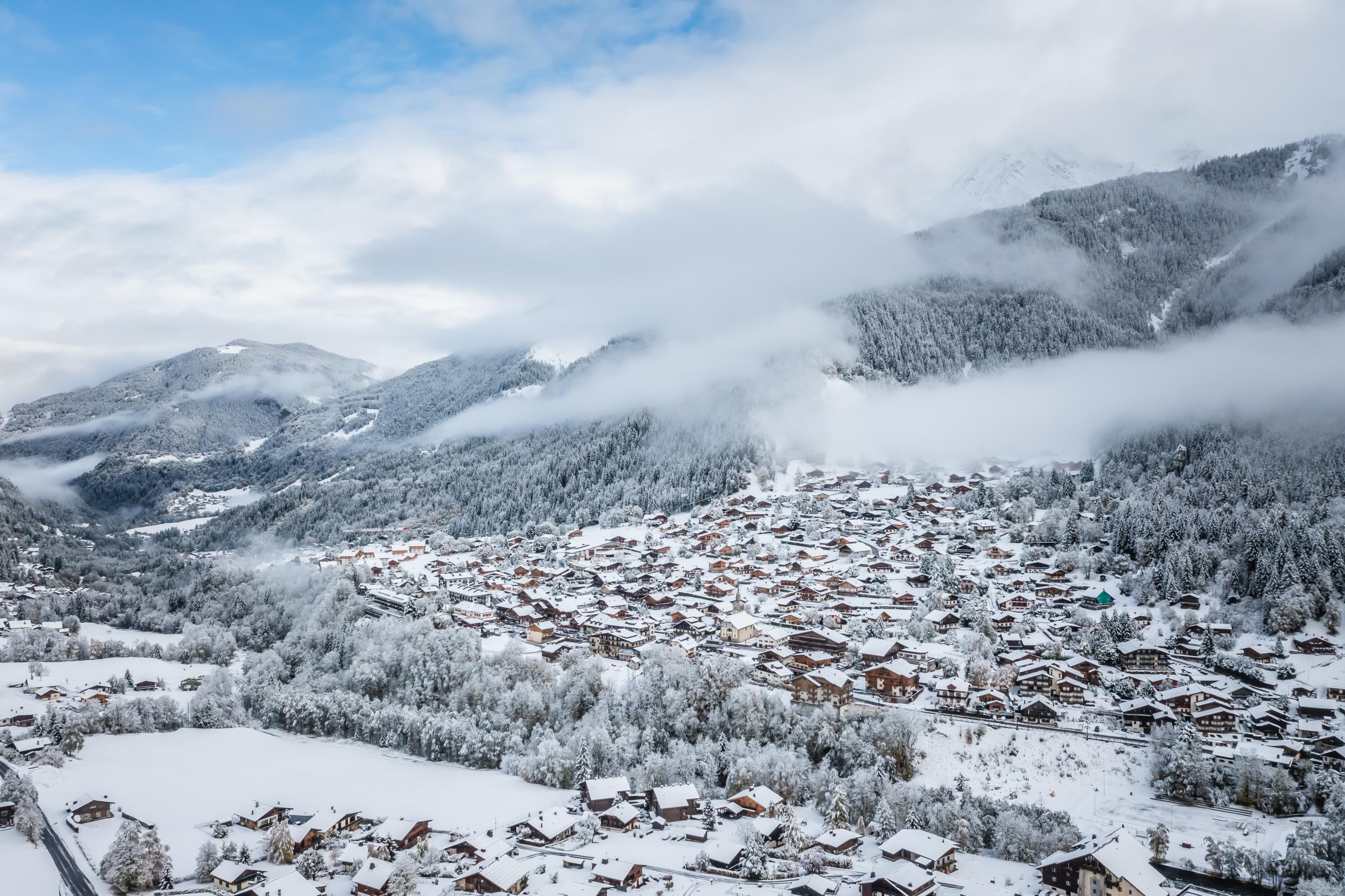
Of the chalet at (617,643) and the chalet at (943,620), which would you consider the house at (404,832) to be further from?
the chalet at (943,620)

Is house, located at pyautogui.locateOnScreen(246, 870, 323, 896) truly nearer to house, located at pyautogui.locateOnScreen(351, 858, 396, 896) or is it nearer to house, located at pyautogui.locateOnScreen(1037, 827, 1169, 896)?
house, located at pyautogui.locateOnScreen(351, 858, 396, 896)

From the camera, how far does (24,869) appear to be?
32750 millimetres

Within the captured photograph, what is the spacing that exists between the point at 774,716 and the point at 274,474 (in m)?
151

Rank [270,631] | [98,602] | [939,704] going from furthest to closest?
[98,602], [270,631], [939,704]

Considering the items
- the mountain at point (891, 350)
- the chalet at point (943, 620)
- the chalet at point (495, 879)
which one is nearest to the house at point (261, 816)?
the chalet at point (495, 879)

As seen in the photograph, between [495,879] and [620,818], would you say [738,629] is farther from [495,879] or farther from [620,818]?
[495,879]

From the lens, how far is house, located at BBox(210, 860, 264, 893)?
3180cm

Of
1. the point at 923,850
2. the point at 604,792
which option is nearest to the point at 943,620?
the point at 923,850

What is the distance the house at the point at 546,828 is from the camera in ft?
116

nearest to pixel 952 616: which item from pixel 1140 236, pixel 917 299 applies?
pixel 917 299

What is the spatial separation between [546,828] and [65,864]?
Result: 17.1 meters

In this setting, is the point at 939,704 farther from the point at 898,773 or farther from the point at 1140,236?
the point at 1140,236

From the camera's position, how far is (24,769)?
1646 inches

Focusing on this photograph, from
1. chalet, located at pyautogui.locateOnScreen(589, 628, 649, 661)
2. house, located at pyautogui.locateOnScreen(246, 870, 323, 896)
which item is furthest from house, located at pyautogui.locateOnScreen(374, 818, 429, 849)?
chalet, located at pyautogui.locateOnScreen(589, 628, 649, 661)
